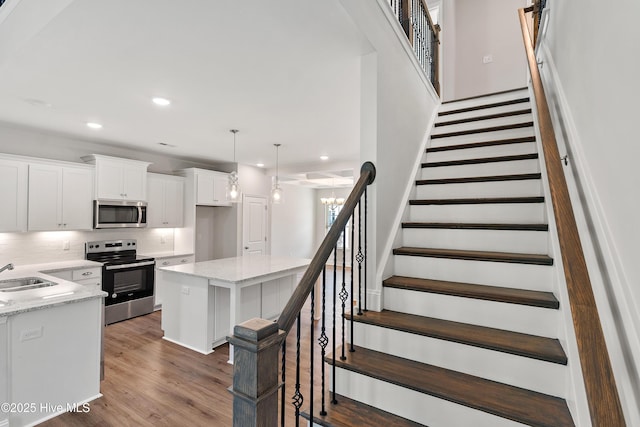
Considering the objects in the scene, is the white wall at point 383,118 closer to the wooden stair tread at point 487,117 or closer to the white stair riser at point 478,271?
the white stair riser at point 478,271

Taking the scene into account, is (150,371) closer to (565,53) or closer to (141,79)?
(141,79)

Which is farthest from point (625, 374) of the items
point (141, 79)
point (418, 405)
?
point (141, 79)

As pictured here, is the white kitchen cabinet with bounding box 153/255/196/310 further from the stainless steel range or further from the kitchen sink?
the kitchen sink

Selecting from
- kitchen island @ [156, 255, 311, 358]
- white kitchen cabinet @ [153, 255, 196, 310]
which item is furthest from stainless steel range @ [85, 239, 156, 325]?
kitchen island @ [156, 255, 311, 358]

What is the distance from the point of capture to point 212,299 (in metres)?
3.60

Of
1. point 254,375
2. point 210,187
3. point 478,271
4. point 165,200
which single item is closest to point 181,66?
point 254,375

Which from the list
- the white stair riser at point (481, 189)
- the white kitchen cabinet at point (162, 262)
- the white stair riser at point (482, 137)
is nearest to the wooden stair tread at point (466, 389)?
the white stair riser at point (481, 189)

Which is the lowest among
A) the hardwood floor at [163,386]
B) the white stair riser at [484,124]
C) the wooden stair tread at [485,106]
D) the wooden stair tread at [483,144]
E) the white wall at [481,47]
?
the hardwood floor at [163,386]

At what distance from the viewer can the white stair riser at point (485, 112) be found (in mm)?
3268

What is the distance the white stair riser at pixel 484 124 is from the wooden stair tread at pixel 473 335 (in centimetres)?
224

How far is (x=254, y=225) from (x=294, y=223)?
2.77 meters

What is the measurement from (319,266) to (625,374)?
40.8 inches

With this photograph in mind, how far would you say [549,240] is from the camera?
1909 millimetres

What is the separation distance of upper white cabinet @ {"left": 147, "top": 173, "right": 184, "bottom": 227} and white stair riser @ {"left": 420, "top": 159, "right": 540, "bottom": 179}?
14.7 ft
